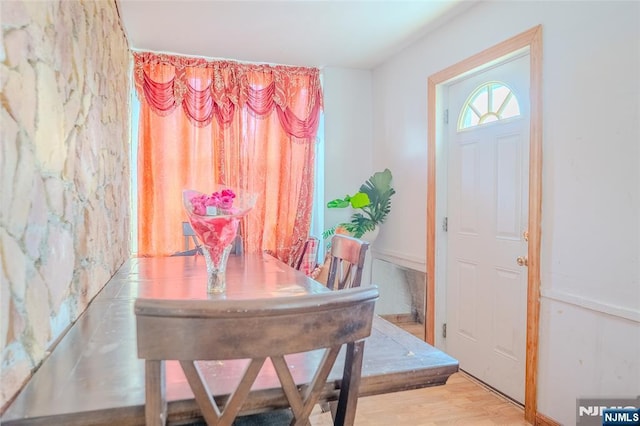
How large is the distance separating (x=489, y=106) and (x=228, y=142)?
2268 mm

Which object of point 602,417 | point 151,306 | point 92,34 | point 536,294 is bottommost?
point 602,417

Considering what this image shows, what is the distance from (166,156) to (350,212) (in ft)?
6.04

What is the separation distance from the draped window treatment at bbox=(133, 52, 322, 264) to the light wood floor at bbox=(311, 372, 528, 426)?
6.12ft

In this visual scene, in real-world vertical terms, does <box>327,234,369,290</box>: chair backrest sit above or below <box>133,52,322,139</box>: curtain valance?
below

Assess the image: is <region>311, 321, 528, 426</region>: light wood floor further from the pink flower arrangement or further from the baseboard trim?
the pink flower arrangement

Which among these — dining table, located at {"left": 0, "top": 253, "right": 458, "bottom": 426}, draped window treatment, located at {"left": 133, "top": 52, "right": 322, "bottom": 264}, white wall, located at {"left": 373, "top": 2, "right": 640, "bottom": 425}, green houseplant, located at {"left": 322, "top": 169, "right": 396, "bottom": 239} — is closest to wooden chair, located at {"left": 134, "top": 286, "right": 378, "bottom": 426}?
dining table, located at {"left": 0, "top": 253, "right": 458, "bottom": 426}

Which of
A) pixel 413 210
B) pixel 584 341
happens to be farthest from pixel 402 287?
pixel 584 341

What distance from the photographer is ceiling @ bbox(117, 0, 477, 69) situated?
8.99 feet

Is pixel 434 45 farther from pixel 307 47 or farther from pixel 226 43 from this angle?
pixel 226 43

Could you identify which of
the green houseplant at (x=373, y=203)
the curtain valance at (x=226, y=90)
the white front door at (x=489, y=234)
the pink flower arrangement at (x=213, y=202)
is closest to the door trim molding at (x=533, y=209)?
the white front door at (x=489, y=234)

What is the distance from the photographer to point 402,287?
401cm

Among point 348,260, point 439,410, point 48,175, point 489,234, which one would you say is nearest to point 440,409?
point 439,410
